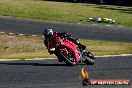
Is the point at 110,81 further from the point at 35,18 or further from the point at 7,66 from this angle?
the point at 35,18

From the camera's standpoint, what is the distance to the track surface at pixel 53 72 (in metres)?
12.1

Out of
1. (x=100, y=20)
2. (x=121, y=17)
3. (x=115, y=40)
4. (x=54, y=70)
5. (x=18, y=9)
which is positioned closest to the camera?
(x=54, y=70)

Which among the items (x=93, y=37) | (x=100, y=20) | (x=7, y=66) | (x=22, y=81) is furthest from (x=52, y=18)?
(x=22, y=81)

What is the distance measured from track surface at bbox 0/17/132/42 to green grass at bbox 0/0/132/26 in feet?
8.64

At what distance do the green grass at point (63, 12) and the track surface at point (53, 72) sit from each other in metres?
23.0

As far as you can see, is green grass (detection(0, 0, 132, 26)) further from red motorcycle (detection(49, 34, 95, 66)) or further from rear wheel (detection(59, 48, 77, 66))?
rear wheel (detection(59, 48, 77, 66))

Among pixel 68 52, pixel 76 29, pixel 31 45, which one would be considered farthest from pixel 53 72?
pixel 76 29

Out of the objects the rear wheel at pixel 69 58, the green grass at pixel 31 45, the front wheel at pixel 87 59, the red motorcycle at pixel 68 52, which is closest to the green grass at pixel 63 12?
the green grass at pixel 31 45

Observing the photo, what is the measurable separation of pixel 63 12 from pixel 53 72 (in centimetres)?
3144

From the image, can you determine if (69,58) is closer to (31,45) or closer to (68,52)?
(68,52)

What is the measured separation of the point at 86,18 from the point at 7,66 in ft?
87.8

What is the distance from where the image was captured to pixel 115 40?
95.5 ft

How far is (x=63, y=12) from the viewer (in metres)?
44.9

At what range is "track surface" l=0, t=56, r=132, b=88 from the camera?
1207cm
